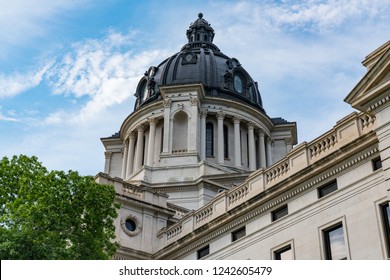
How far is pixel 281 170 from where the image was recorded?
1057 inches

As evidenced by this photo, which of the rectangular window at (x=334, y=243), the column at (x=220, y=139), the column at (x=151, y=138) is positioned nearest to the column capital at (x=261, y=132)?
the column at (x=220, y=139)

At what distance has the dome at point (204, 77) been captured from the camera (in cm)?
6309

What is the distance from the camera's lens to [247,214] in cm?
2762

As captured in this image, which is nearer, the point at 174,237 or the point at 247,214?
the point at 247,214

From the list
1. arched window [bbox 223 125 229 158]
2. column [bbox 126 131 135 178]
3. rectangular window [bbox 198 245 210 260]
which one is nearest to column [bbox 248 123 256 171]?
arched window [bbox 223 125 229 158]

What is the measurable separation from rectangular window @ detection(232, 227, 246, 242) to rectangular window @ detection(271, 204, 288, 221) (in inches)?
84.3

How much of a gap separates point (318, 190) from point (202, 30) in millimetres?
58394

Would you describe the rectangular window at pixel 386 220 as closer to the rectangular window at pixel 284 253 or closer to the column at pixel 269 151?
the rectangular window at pixel 284 253

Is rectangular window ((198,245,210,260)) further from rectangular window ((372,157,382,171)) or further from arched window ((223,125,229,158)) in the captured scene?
arched window ((223,125,229,158))

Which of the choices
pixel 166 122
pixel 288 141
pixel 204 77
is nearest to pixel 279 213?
pixel 166 122
